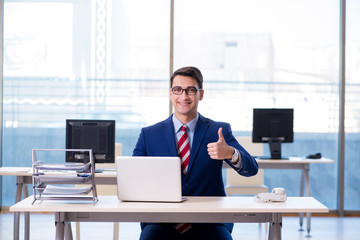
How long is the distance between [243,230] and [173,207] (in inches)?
125

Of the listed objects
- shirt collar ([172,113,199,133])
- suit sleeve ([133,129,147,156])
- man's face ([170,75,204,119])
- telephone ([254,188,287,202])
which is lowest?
telephone ([254,188,287,202])

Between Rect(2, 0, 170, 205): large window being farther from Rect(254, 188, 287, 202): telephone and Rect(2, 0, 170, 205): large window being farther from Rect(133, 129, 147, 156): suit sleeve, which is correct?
Rect(254, 188, 287, 202): telephone

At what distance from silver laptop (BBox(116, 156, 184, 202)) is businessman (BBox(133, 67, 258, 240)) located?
23 centimetres

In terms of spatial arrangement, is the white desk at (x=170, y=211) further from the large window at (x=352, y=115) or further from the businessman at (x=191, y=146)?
the large window at (x=352, y=115)

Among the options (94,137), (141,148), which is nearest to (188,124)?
(141,148)

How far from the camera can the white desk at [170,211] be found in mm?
2730

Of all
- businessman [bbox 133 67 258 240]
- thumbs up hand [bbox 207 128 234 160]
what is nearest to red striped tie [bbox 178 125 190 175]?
businessman [bbox 133 67 258 240]

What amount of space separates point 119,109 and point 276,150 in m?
2.03

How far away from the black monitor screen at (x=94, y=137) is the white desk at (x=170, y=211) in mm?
1579

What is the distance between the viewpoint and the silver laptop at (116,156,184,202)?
272cm

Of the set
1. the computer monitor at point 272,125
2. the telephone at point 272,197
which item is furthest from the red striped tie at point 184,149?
the computer monitor at point 272,125

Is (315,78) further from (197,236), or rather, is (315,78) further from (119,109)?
(197,236)

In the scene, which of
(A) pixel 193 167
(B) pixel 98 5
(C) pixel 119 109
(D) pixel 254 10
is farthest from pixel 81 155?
(D) pixel 254 10

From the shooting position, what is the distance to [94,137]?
4.48m
